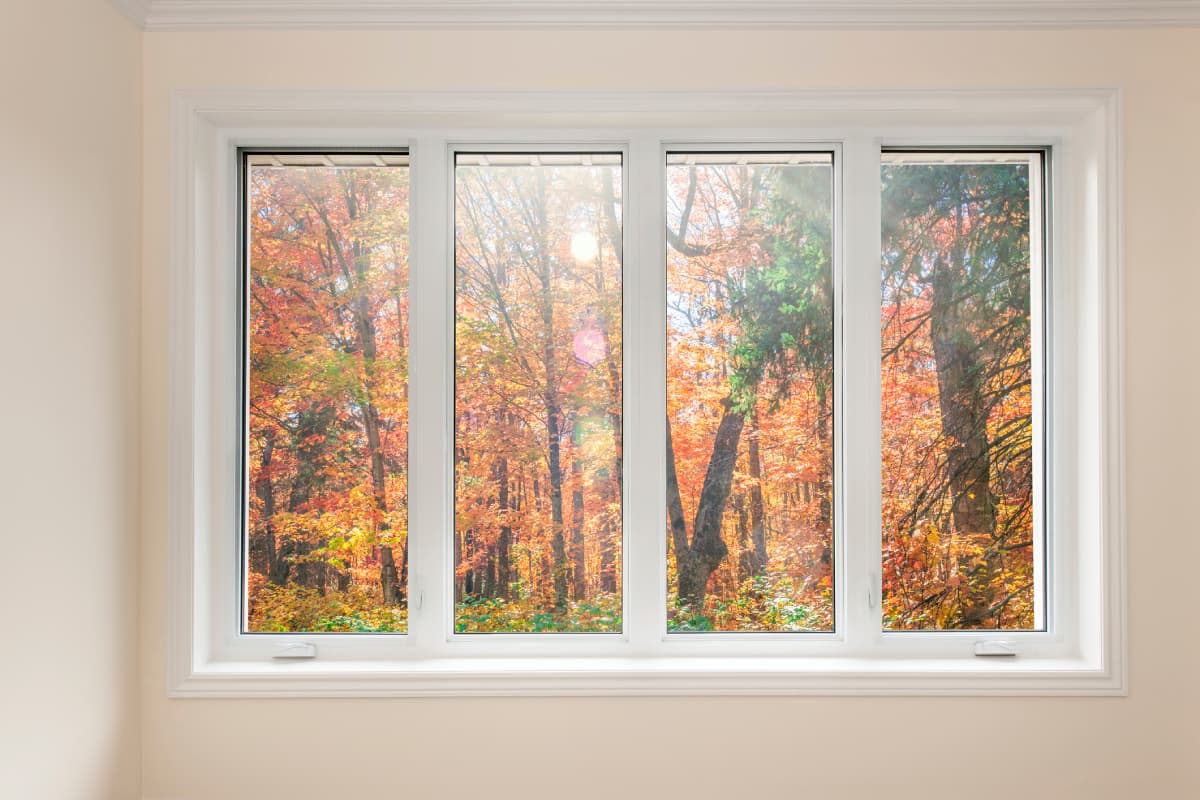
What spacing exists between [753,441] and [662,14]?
3.83 ft

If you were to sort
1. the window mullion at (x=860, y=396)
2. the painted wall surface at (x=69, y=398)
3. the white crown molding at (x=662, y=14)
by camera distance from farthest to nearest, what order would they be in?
the window mullion at (x=860, y=396), the white crown molding at (x=662, y=14), the painted wall surface at (x=69, y=398)

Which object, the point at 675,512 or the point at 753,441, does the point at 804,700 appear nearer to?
the point at 675,512

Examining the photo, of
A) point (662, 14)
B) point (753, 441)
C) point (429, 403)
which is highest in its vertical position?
point (662, 14)

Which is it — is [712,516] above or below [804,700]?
above

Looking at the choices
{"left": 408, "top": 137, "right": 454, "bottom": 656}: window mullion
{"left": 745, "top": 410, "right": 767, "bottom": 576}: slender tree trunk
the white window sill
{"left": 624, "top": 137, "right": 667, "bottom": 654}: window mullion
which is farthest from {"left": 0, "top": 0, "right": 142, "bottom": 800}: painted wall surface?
{"left": 745, "top": 410, "right": 767, "bottom": 576}: slender tree trunk

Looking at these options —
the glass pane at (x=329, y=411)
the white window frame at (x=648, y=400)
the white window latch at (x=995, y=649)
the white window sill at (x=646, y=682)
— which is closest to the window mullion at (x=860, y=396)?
the white window frame at (x=648, y=400)

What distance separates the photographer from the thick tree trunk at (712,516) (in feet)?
6.58

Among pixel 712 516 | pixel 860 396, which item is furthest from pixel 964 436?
pixel 712 516

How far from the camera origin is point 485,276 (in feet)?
6.60

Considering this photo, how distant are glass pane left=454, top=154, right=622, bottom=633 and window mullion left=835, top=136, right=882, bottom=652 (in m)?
0.63

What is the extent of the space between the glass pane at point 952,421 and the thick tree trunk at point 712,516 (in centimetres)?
44

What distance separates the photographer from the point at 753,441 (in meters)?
2.01

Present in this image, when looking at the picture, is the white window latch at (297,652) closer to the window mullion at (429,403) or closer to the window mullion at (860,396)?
the window mullion at (429,403)

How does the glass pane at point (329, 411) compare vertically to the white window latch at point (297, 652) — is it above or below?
above
